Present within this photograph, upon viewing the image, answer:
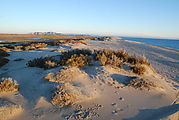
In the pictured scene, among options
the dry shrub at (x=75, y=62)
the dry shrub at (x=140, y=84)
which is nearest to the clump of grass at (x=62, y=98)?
the dry shrub at (x=75, y=62)

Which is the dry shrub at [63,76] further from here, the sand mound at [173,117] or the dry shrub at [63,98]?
the sand mound at [173,117]

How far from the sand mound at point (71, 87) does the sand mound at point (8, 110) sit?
80 cm

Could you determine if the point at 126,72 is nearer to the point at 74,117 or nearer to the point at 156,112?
the point at 156,112

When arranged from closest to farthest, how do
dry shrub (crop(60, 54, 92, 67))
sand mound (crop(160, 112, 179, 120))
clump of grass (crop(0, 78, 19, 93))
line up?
sand mound (crop(160, 112, 179, 120)) → clump of grass (crop(0, 78, 19, 93)) → dry shrub (crop(60, 54, 92, 67))

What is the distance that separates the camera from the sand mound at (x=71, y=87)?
3.29 metres

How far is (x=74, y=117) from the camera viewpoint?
2822mm

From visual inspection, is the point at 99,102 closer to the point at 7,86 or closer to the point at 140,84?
the point at 140,84

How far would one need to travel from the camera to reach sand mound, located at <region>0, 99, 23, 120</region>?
270 cm

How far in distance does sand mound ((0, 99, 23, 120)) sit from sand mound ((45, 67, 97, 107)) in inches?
31.6

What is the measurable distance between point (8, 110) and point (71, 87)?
5.30 ft

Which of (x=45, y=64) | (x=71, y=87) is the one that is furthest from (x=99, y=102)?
(x=45, y=64)

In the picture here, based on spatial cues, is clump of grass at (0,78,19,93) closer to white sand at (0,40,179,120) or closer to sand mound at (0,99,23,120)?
white sand at (0,40,179,120)

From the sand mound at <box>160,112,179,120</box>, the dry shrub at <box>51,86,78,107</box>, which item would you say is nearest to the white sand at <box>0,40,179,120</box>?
the sand mound at <box>160,112,179,120</box>

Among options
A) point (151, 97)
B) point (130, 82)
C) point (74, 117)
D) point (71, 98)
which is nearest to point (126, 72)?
point (130, 82)
